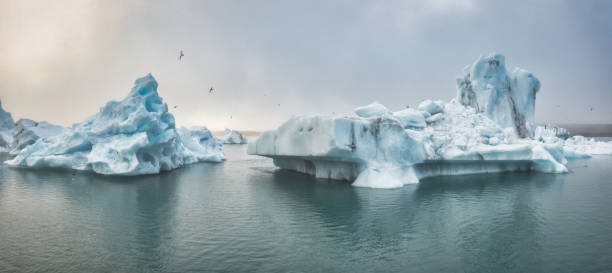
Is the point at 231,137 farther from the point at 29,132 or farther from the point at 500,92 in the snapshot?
the point at 500,92

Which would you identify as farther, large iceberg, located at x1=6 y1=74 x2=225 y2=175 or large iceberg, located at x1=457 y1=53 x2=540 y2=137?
large iceberg, located at x1=457 y1=53 x2=540 y2=137

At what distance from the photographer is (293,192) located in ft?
51.5

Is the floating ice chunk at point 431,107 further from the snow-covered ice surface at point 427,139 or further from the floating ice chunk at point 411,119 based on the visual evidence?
the floating ice chunk at point 411,119

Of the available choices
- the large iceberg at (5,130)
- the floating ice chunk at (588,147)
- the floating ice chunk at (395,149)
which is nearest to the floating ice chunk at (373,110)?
the floating ice chunk at (395,149)

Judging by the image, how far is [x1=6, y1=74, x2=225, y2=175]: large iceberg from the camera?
830 inches

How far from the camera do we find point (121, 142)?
2125 centimetres

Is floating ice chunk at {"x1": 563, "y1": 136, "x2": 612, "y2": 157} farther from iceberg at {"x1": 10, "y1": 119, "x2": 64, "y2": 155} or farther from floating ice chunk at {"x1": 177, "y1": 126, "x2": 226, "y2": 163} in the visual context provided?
iceberg at {"x1": 10, "y1": 119, "x2": 64, "y2": 155}

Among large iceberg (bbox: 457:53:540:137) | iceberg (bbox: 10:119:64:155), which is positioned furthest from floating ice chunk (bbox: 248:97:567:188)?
iceberg (bbox: 10:119:64:155)

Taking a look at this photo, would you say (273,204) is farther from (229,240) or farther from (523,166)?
(523,166)

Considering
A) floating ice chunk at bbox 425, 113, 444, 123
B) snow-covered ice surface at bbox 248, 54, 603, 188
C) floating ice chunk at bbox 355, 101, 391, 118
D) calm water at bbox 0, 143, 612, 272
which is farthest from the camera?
floating ice chunk at bbox 425, 113, 444, 123

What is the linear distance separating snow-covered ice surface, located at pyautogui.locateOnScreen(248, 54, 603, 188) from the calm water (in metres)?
2.11

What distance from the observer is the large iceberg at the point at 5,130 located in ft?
164

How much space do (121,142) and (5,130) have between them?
46.2 m

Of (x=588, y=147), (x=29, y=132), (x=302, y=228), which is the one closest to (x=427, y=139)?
(x=302, y=228)
